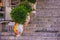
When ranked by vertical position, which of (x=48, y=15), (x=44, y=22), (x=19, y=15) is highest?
(x=19, y=15)

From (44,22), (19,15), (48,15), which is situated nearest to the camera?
(19,15)

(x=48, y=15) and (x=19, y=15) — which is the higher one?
(x=19, y=15)

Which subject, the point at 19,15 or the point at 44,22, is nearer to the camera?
the point at 19,15

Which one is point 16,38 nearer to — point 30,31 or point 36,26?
point 30,31

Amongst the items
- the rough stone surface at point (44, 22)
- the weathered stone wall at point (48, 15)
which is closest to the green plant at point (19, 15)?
the rough stone surface at point (44, 22)

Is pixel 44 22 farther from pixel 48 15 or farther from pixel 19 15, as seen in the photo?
pixel 19 15

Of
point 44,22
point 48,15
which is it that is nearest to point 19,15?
point 44,22

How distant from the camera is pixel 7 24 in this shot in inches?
378

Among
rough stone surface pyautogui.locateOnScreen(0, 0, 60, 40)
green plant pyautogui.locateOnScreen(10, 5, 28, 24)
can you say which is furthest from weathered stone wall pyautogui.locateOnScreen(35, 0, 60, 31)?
green plant pyautogui.locateOnScreen(10, 5, 28, 24)

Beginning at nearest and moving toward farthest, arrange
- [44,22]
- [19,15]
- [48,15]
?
[19,15]
[44,22]
[48,15]

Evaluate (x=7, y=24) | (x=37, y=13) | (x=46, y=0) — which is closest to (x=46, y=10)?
(x=37, y=13)

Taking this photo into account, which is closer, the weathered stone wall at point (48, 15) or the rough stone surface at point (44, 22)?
the rough stone surface at point (44, 22)

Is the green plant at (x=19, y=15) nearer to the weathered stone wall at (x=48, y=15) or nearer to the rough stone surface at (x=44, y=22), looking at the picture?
the rough stone surface at (x=44, y=22)

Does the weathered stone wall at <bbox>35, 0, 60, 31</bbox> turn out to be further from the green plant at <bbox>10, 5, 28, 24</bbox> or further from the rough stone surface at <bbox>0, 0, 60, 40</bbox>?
the green plant at <bbox>10, 5, 28, 24</bbox>
